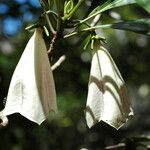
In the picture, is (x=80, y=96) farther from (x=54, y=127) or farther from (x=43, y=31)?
(x=43, y=31)

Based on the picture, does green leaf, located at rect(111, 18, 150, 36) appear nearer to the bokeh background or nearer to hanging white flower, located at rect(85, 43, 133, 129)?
hanging white flower, located at rect(85, 43, 133, 129)

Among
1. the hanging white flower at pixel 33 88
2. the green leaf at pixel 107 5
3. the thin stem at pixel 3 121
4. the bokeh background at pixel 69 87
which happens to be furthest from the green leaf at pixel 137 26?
the bokeh background at pixel 69 87

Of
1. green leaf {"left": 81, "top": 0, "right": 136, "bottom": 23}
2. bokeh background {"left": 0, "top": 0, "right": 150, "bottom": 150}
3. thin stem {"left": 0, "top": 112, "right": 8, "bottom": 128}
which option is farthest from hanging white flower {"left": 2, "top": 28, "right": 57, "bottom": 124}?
bokeh background {"left": 0, "top": 0, "right": 150, "bottom": 150}

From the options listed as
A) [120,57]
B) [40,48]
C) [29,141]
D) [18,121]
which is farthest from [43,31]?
[120,57]

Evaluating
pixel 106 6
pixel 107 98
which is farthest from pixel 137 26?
pixel 107 98

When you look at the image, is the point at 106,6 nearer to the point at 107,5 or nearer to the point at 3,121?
the point at 107,5

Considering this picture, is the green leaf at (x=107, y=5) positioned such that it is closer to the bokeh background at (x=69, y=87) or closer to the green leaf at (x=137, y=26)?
the green leaf at (x=137, y=26)
